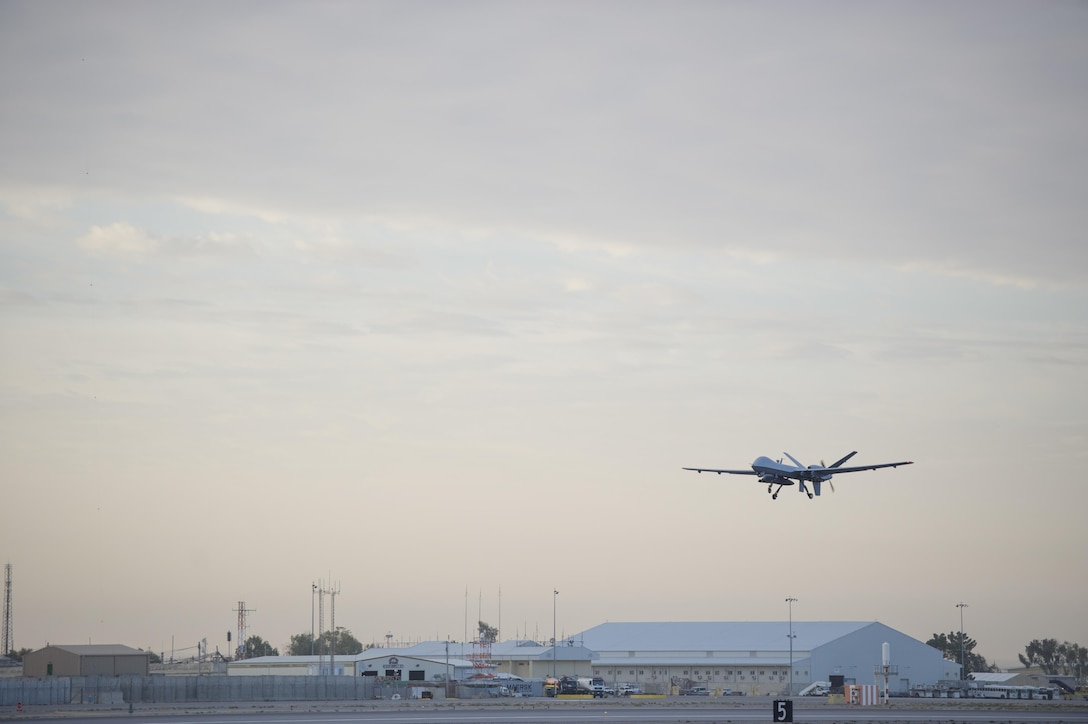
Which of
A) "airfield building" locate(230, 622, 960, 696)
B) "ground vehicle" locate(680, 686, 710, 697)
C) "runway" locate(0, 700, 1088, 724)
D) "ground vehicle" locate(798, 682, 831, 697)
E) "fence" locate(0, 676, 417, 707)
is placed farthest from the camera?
"airfield building" locate(230, 622, 960, 696)

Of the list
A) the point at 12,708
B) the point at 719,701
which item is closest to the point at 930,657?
the point at 719,701

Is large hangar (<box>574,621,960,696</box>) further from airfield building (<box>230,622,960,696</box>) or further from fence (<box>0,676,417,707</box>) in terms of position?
fence (<box>0,676,417,707</box>)

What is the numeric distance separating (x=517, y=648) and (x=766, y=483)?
92.6 metres

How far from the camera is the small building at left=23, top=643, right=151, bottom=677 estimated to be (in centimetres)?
11081

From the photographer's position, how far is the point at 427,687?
112312 mm

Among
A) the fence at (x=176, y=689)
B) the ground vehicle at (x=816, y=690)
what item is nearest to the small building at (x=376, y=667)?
the fence at (x=176, y=689)

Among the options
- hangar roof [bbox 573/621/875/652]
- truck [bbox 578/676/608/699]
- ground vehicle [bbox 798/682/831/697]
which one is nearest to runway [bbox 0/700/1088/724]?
truck [bbox 578/676/608/699]

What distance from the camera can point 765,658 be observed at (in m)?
144

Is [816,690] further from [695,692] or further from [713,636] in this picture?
[713,636]

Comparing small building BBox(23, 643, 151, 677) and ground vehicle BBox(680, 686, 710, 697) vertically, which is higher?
small building BBox(23, 643, 151, 677)

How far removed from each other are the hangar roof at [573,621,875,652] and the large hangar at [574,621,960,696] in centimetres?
13

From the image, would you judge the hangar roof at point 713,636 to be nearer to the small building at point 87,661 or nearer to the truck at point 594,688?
the truck at point 594,688

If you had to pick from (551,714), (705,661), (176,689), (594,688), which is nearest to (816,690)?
(705,661)

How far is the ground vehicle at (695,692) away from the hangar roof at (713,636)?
15.8 m
